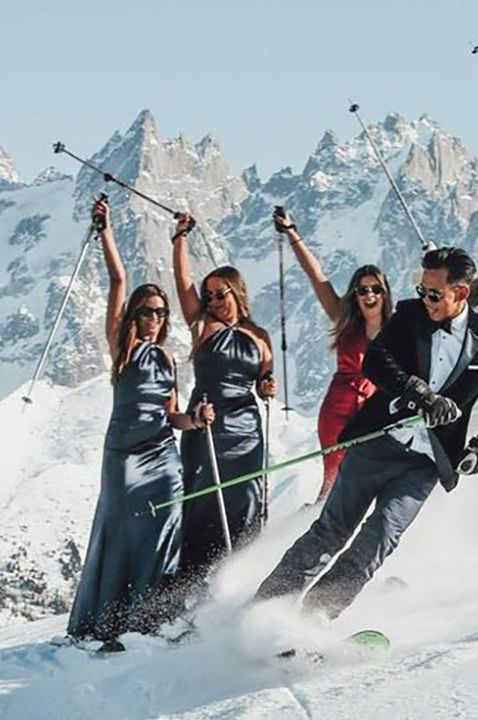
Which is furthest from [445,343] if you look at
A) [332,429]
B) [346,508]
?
[332,429]

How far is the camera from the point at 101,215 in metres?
8.20

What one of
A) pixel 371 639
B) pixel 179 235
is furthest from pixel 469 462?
pixel 179 235

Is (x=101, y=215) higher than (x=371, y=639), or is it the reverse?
(x=101, y=215)

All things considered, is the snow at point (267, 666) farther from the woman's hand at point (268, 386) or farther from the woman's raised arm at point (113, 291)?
the woman's raised arm at point (113, 291)

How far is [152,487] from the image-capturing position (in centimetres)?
743

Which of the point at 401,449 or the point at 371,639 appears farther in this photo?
the point at 401,449

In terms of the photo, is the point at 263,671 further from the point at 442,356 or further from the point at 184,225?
the point at 184,225

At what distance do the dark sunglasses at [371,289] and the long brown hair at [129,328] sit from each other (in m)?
1.34

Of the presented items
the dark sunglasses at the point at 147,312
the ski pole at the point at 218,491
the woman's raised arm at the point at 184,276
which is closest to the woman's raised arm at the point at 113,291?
the dark sunglasses at the point at 147,312

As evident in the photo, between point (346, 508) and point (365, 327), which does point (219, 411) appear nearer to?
point (365, 327)

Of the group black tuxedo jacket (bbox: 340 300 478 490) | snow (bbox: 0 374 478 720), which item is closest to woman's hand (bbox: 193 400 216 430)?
snow (bbox: 0 374 478 720)

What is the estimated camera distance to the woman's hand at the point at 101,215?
8127mm

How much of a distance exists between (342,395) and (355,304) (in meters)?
0.84

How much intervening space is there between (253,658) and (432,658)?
89 centimetres
